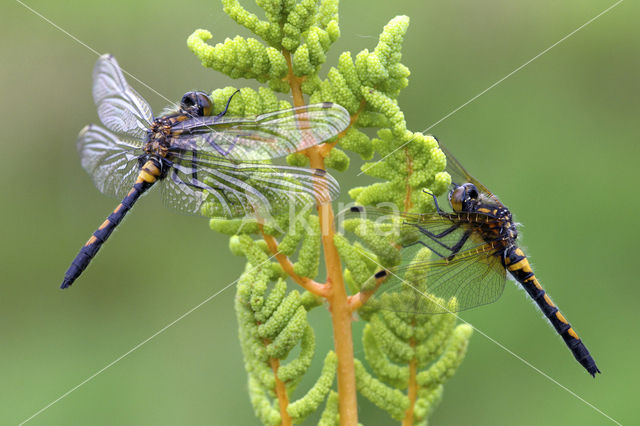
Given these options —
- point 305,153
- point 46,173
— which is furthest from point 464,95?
point 46,173

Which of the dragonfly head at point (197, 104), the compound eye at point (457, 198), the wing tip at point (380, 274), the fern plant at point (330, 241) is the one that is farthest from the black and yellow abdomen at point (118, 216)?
the compound eye at point (457, 198)

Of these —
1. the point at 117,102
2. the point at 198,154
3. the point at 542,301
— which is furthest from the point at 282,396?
the point at 117,102

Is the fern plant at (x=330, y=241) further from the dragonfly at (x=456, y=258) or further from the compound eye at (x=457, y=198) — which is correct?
the compound eye at (x=457, y=198)

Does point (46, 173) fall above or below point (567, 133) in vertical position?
above

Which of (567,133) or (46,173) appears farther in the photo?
(46,173)

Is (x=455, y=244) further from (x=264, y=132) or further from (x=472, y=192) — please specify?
(x=264, y=132)

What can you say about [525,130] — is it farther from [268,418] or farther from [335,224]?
[268,418]

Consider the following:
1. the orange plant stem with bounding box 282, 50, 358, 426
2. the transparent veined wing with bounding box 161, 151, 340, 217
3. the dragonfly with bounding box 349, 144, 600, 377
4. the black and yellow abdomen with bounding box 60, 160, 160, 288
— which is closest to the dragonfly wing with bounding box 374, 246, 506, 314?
the dragonfly with bounding box 349, 144, 600, 377
